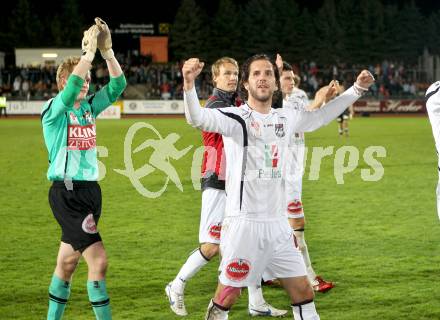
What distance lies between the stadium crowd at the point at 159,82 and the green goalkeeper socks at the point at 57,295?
143ft

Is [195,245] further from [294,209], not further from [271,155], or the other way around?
[271,155]

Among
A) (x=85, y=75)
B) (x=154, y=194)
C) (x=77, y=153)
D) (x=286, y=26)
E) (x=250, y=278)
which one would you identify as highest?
(x=286, y=26)

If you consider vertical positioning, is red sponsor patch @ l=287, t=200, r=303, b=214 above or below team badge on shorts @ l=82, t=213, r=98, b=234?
below

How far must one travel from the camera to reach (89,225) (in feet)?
18.0

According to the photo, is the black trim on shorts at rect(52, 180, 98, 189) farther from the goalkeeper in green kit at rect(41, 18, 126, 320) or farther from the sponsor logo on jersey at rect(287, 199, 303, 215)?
the sponsor logo on jersey at rect(287, 199, 303, 215)

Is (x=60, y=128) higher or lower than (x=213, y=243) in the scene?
higher

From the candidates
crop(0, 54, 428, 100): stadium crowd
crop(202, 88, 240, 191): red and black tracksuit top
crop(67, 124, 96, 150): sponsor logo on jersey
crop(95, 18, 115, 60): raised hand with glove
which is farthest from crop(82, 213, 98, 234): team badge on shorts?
crop(0, 54, 428, 100): stadium crowd

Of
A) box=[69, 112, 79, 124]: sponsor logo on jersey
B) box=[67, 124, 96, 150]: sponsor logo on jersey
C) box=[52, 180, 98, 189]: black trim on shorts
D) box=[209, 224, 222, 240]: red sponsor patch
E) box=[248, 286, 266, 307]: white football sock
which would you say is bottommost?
box=[248, 286, 266, 307]: white football sock

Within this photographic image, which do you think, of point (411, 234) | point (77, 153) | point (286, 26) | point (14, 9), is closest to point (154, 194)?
point (411, 234)

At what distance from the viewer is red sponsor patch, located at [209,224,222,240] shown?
667cm

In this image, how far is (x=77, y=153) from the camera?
5.57 m

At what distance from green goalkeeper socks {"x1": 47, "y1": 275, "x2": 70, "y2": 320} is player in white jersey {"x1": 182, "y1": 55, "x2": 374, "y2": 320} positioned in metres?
1.23

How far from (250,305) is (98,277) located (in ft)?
5.58

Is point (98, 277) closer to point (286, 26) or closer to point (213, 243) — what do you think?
point (213, 243)
